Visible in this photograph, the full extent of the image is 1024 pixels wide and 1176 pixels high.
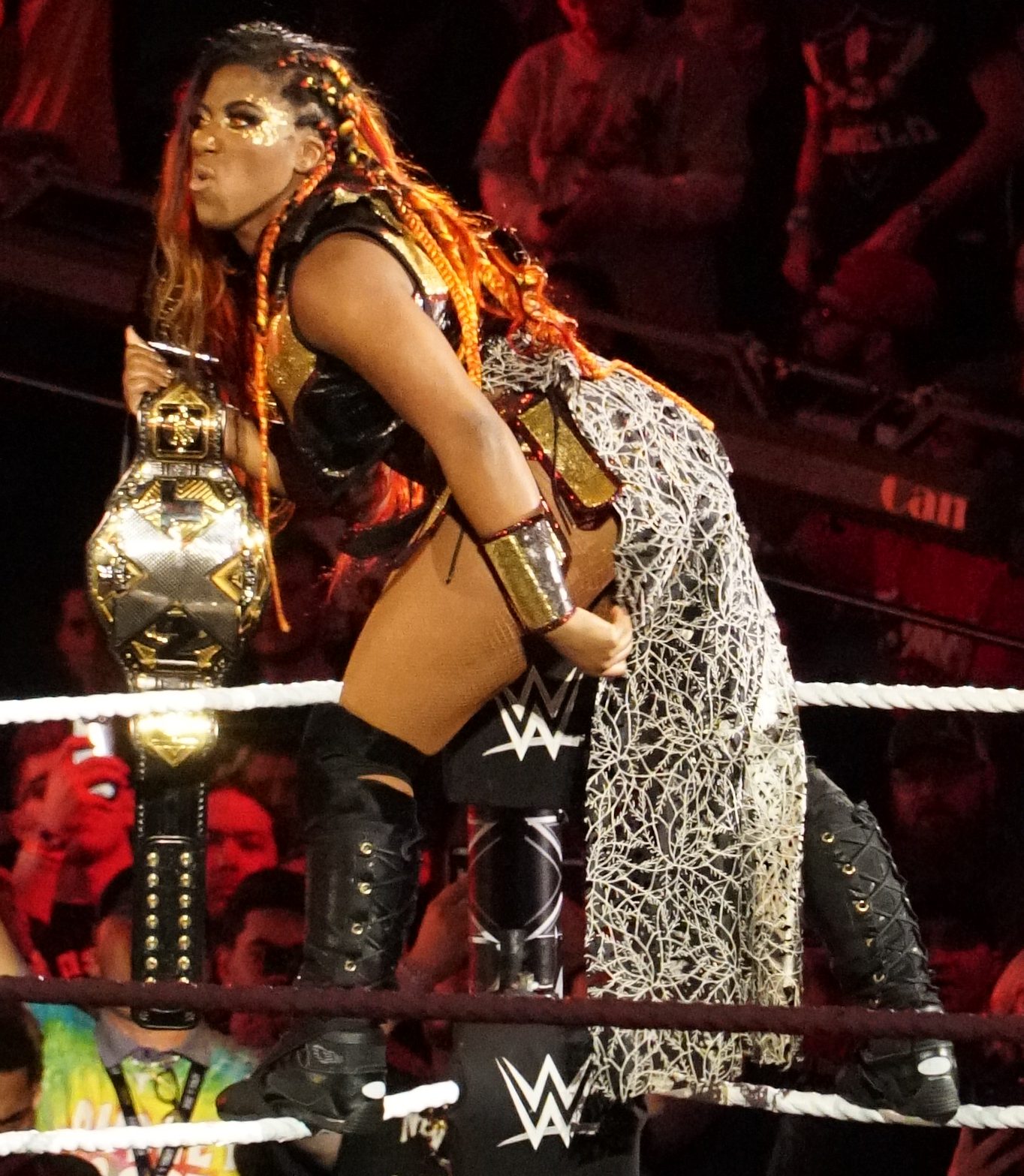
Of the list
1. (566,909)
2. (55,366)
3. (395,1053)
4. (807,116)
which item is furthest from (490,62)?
(395,1053)

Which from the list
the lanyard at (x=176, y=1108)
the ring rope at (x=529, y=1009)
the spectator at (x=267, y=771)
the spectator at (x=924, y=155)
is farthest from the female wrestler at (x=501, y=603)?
the spectator at (x=924, y=155)

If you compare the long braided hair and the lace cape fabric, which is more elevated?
the long braided hair

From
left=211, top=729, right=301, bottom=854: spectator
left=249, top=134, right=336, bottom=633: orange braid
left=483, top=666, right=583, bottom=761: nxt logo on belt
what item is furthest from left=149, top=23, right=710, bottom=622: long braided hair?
left=211, top=729, right=301, bottom=854: spectator

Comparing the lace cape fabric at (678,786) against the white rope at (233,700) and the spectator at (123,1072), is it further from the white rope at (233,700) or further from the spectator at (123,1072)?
the spectator at (123,1072)

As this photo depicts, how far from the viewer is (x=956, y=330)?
277cm

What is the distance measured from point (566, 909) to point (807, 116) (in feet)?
4.55

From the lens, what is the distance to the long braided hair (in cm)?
149

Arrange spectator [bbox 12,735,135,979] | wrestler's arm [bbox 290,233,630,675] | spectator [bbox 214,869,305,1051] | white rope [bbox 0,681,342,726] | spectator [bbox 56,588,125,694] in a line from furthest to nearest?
1. spectator [bbox 56,588,125,694]
2. spectator [bbox 12,735,135,979]
3. spectator [bbox 214,869,305,1051]
4. white rope [bbox 0,681,342,726]
5. wrestler's arm [bbox 290,233,630,675]

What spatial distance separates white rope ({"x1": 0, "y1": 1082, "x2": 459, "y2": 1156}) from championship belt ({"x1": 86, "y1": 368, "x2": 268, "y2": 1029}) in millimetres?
104

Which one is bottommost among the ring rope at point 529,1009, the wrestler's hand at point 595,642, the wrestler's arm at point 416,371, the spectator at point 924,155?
the ring rope at point 529,1009

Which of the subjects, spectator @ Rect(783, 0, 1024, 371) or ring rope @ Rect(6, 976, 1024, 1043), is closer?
ring rope @ Rect(6, 976, 1024, 1043)

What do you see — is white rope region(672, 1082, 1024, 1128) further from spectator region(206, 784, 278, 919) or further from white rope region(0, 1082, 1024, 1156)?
spectator region(206, 784, 278, 919)

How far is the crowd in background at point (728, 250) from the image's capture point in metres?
2.66

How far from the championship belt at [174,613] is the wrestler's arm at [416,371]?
20 cm
